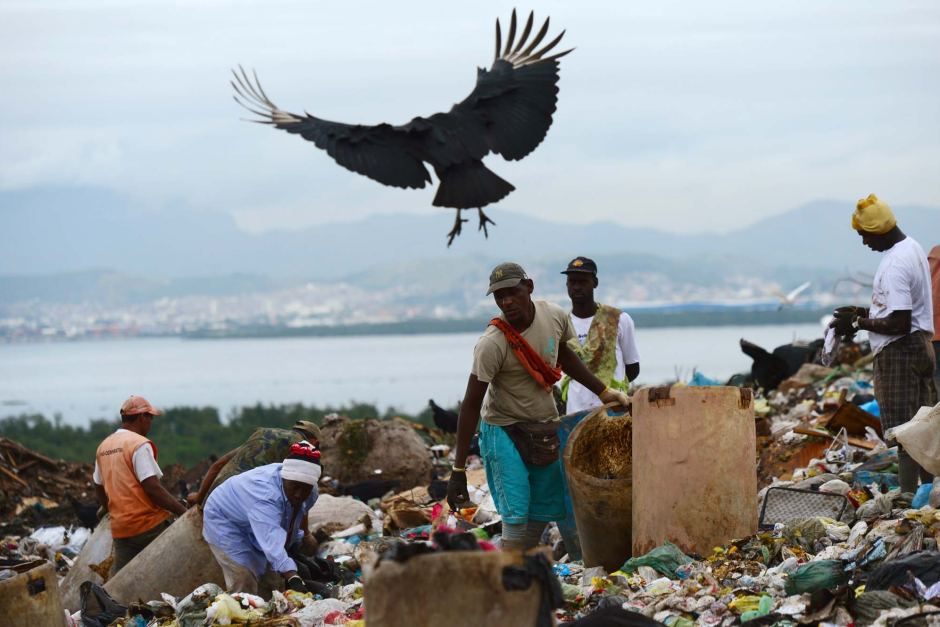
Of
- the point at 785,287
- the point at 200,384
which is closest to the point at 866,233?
the point at 200,384

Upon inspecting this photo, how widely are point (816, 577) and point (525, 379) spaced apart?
1.57 meters

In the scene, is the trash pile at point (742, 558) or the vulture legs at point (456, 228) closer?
the trash pile at point (742, 558)

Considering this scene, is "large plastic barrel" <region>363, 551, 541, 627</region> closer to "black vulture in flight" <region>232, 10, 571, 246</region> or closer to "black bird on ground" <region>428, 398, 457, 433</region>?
"black vulture in flight" <region>232, 10, 571, 246</region>

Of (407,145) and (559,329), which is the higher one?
(407,145)

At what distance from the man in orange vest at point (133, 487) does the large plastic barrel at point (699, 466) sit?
2966mm

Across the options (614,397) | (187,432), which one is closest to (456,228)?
(614,397)

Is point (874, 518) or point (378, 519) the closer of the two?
point (874, 518)

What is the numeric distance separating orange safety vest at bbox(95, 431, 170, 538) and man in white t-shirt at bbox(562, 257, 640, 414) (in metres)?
2.51

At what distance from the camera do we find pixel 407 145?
8172mm

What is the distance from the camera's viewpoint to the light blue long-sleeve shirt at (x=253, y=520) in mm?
6078

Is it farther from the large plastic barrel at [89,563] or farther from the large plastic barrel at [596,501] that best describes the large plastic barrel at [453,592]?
the large plastic barrel at [89,563]

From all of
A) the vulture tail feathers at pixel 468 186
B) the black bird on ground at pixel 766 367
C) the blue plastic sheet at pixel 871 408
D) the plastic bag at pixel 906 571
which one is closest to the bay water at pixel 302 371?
the black bird on ground at pixel 766 367

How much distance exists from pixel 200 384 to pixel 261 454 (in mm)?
66320

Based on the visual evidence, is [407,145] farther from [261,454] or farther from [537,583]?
[537,583]
